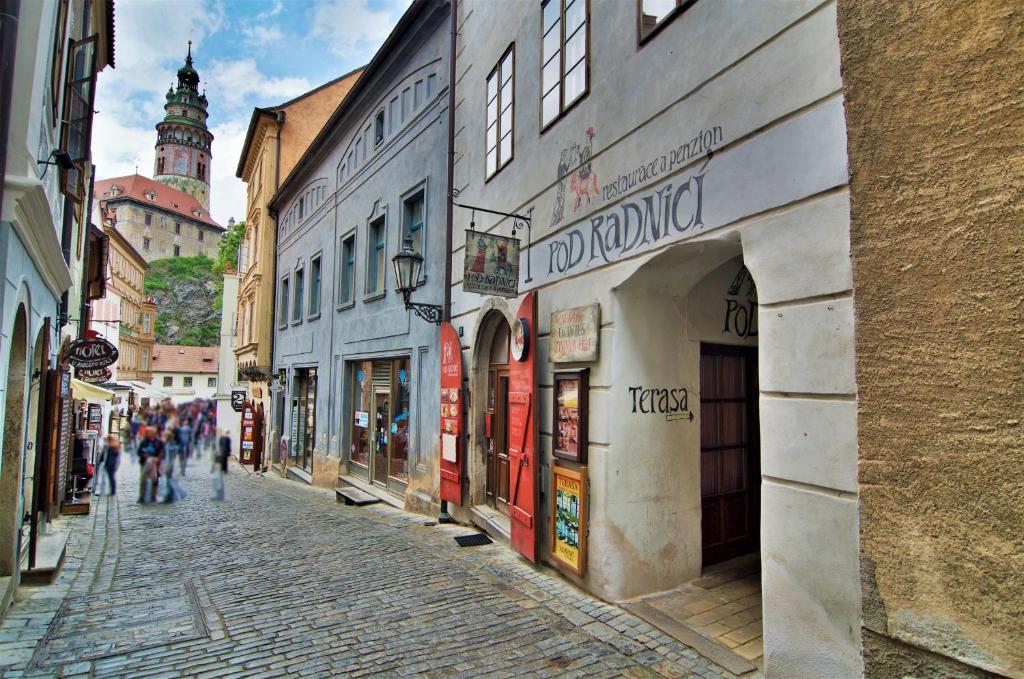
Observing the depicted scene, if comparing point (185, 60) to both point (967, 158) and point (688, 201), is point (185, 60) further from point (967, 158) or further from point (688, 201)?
point (688, 201)

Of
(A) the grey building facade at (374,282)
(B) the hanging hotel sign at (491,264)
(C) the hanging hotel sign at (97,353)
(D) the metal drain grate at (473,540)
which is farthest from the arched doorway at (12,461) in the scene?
(D) the metal drain grate at (473,540)

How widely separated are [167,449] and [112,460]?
15 centimetres

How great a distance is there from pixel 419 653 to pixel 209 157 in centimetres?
416

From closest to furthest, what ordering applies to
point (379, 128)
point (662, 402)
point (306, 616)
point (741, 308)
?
1. point (306, 616)
2. point (662, 402)
3. point (741, 308)
4. point (379, 128)

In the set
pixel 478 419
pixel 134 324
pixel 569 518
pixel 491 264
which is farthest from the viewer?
pixel 478 419

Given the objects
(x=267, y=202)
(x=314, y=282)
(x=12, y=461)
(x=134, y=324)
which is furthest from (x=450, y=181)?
(x=267, y=202)

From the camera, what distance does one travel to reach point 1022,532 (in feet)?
8.97

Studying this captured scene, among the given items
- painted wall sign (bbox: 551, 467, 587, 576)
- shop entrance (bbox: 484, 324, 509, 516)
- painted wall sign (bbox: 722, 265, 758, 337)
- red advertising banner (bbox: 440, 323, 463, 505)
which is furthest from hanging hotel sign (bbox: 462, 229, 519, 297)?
painted wall sign (bbox: 722, 265, 758, 337)

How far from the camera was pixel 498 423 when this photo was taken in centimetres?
879

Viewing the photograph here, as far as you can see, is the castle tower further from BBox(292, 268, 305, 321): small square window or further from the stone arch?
BBox(292, 268, 305, 321): small square window

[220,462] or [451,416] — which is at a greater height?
[220,462]

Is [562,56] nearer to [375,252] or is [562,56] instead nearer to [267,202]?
[375,252]

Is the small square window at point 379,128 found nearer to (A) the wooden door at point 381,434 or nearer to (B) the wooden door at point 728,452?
(A) the wooden door at point 381,434

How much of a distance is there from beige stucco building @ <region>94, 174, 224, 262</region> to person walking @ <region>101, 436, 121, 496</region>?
1.73 m
